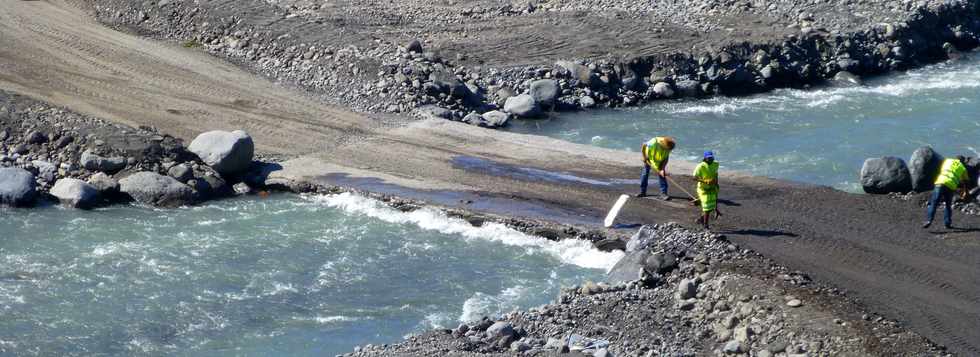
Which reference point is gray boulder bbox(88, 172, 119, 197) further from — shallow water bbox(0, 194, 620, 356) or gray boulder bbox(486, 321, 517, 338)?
gray boulder bbox(486, 321, 517, 338)

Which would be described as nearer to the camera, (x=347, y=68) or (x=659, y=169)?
(x=659, y=169)

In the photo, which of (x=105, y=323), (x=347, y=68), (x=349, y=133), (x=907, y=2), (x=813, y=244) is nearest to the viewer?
(x=105, y=323)

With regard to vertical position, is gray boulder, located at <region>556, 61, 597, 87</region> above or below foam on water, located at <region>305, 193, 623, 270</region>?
above

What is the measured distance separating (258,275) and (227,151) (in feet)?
15.9

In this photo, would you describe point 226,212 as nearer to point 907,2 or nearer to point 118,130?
point 118,130

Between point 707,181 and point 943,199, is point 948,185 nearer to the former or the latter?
point 943,199

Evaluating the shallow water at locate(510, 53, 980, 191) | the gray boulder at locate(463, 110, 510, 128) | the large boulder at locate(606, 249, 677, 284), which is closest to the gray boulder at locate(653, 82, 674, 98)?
the shallow water at locate(510, 53, 980, 191)

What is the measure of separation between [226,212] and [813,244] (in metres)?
11.1

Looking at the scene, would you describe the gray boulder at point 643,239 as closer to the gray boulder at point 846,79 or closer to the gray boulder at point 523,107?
the gray boulder at point 523,107

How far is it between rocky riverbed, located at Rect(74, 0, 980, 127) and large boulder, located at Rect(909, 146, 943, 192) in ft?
32.4

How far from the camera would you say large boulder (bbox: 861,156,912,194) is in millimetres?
23766

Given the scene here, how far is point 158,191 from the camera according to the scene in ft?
83.0

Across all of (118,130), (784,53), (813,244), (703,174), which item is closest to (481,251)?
(703,174)

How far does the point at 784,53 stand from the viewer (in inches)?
1344
